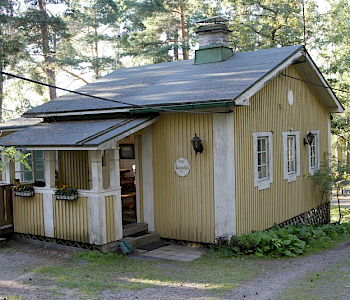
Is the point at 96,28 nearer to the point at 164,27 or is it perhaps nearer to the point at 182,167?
the point at 164,27

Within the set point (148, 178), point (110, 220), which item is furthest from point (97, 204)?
point (148, 178)

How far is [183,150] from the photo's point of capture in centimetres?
904

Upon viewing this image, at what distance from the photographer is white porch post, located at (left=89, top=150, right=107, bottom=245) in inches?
322

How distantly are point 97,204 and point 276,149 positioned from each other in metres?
4.43

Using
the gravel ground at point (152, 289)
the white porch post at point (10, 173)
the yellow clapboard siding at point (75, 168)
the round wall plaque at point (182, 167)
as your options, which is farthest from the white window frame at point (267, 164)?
the white porch post at point (10, 173)

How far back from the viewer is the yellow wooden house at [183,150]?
8461 millimetres

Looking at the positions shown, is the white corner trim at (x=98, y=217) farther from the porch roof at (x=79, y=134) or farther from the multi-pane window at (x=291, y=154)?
the multi-pane window at (x=291, y=154)

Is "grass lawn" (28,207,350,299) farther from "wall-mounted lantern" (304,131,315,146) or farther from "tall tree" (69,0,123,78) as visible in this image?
"tall tree" (69,0,123,78)

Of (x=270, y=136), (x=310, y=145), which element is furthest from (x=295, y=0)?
(x=270, y=136)

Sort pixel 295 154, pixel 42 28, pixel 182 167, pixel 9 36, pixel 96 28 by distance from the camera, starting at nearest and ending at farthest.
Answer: pixel 182 167
pixel 295 154
pixel 9 36
pixel 42 28
pixel 96 28

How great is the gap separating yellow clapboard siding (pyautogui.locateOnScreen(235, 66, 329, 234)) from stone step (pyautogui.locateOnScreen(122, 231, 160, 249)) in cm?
180

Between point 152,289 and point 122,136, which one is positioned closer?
point 152,289

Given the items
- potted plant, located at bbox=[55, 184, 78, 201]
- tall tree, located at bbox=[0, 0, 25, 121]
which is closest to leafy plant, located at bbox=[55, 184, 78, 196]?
potted plant, located at bbox=[55, 184, 78, 201]

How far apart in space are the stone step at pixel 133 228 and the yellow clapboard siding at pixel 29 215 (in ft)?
5.69
